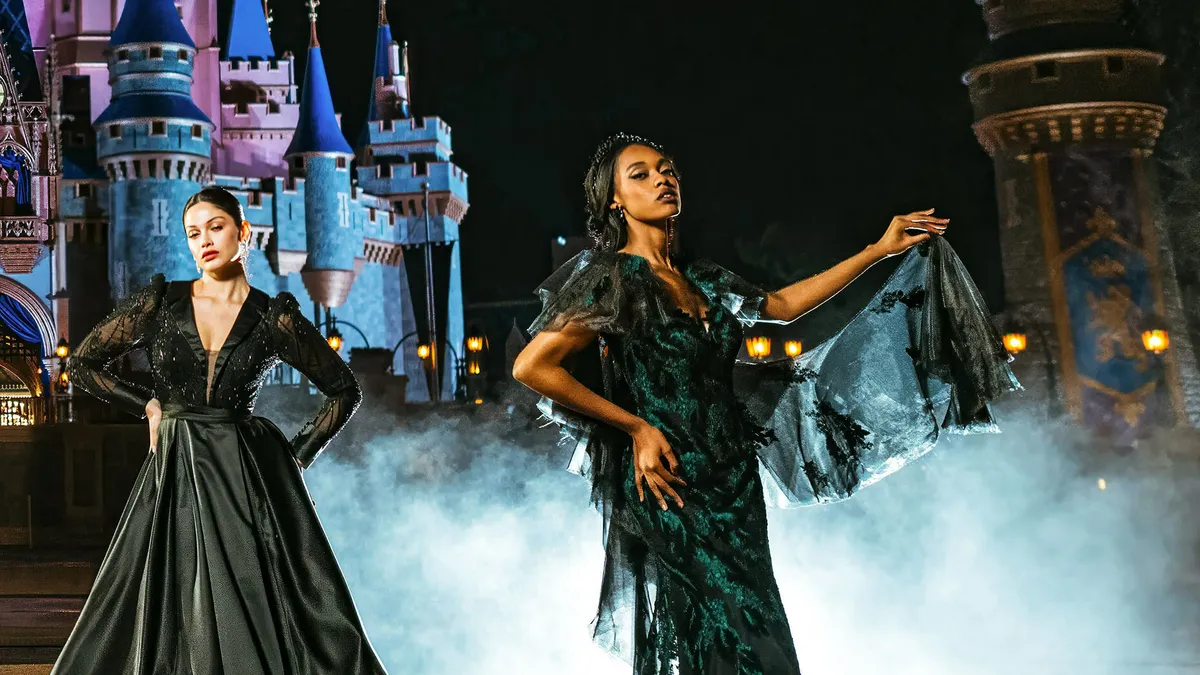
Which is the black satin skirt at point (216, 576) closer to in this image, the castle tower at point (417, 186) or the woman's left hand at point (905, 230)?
the woman's left hand at point (905, 230)

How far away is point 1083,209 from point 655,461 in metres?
15.7

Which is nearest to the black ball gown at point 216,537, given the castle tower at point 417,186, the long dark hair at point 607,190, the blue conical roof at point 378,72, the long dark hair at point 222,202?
the long dark hair at point 222,202

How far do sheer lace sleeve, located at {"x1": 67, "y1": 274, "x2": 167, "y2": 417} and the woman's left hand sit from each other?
169cm

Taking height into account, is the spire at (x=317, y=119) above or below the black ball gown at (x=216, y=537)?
above

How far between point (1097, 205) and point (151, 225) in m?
16.6

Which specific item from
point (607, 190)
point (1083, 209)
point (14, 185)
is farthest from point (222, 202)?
point (14, 185)

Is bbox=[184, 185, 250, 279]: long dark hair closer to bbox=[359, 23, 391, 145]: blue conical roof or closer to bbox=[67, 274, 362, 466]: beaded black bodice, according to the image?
bbox=[67, 274, 362, 466]: beaded black bodice

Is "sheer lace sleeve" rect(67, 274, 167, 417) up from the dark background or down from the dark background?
down

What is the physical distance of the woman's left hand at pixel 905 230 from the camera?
2963 millimetres

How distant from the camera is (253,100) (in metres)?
32.7

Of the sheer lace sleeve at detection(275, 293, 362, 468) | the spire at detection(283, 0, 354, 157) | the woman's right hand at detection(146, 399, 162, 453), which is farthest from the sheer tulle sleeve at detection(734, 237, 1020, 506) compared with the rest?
the spire at detection(283, 0, 354, 157)

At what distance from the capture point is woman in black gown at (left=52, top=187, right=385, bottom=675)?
312 cm

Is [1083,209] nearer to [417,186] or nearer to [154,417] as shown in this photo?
[154,417]

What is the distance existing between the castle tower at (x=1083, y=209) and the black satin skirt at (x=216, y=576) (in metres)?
14.3
